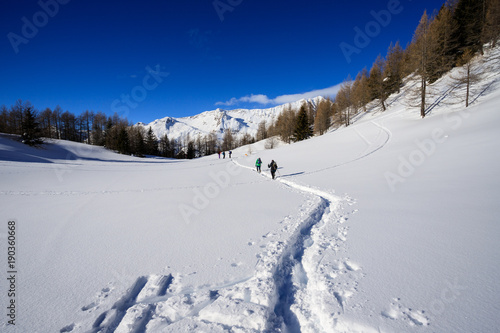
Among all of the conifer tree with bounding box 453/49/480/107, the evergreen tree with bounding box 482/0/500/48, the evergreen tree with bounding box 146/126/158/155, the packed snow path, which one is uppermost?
the evergreen tree with bounding box 482/0/500/48

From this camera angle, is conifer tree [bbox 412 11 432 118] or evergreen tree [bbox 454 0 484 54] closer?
conifer tree [bbox 412 11 432 118]


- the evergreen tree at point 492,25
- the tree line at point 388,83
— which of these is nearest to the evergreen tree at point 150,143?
the tree line at point 388,83

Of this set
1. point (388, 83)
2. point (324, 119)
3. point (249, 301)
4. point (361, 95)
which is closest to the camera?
point (249, 301)

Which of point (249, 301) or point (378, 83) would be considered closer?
point (249, 301)

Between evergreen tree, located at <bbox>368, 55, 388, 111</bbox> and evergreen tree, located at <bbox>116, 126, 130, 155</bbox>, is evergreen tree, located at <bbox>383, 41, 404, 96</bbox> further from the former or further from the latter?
evergreen tree, located at <bbox>116, 126, 130, 155</bbox>

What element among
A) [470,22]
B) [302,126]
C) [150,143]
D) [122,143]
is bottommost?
[122,143]

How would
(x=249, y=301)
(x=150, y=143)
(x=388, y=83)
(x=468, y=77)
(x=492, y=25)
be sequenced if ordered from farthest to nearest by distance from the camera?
(x=150, y=143) < (x=388, y=83) < (x=492, y=25) < (x=468, y=77) < (x=249, y=301)

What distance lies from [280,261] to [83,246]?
4223mm

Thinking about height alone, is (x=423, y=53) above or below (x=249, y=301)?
above

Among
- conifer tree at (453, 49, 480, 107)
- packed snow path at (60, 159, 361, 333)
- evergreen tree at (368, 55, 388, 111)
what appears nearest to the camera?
packed snow path at (60, 159, 361, 333)

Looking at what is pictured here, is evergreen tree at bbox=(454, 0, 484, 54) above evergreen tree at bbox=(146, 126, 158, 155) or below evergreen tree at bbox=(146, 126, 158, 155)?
above

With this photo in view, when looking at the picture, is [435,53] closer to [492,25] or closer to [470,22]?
[492,25]

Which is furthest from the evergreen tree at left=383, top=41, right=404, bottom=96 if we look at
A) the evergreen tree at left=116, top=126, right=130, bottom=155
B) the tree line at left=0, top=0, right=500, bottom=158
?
the evergreen tree at left=116, top=126, right=130, bottom=155

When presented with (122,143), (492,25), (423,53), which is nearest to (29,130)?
(122,143)
